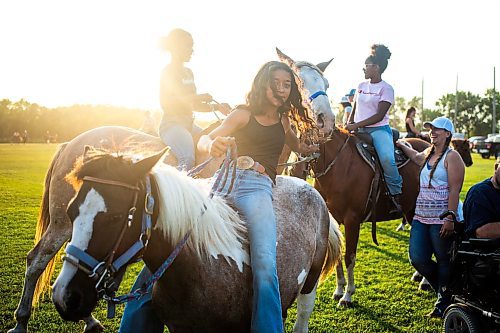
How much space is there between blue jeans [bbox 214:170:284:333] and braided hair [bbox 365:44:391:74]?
4312 mm

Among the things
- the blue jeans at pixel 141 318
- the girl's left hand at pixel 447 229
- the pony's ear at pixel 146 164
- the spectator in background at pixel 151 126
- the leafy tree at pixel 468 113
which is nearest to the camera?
the pony's ear at pixel 146 164

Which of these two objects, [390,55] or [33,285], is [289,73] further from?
[390,55]

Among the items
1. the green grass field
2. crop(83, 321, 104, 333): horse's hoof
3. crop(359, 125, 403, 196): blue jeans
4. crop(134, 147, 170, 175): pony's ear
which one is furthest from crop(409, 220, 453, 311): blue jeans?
crop(134, 147, 170, 175): pony's ear

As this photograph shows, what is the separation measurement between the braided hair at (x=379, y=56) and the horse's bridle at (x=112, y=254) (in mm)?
5289

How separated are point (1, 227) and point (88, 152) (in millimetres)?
9005

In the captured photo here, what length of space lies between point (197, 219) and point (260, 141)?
870 millimetres

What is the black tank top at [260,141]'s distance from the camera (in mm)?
3271

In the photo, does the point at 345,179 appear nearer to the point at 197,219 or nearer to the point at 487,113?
the point at 197,219

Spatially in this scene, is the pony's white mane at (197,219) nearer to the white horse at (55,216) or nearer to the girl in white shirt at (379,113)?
the white horse at (55,216)

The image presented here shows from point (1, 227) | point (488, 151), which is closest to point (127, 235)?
point (1, 227)

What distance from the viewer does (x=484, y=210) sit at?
175 inches

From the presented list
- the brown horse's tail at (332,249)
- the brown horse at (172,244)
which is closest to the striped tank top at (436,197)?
the brown horse's tail at (332,249)

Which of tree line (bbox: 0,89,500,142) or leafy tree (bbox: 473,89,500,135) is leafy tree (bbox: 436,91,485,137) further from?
tree line (bbox: 0,89,500,142)

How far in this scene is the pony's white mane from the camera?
256 cm
